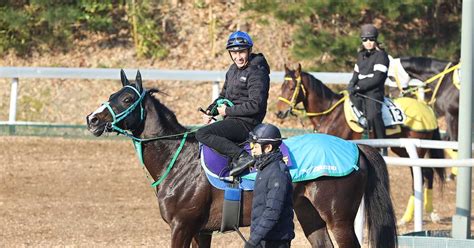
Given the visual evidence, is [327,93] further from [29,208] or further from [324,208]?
[324,208]

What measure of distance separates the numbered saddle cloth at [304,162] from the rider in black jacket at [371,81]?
17.1ft

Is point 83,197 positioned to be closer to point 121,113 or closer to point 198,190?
point 121,113

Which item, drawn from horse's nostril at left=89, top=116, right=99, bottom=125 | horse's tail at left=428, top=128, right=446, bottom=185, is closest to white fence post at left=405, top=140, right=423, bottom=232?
horse's tail at left=428, top=128, right=446, bottom=185

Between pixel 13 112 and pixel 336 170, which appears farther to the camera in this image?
pixel 13 112

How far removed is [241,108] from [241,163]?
515mm

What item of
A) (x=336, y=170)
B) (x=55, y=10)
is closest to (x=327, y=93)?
(x=336, y=170)

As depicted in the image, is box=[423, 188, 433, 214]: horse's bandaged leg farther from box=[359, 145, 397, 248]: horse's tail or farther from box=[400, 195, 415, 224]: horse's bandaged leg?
box=[359, 145, 397, 248]: horse's tail

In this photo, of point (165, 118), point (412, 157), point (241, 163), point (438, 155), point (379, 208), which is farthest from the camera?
point (438, 155)

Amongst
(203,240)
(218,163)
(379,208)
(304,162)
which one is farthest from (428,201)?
(218,163)

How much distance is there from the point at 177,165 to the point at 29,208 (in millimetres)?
4969

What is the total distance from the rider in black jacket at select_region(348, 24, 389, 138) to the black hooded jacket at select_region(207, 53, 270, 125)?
17.4 ft

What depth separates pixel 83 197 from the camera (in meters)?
A: 15.5

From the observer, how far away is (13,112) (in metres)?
19.3

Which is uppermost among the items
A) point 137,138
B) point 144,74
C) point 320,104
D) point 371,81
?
point 144,74
